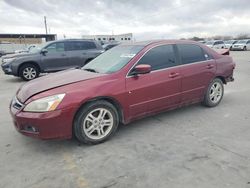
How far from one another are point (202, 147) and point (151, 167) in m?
0.94

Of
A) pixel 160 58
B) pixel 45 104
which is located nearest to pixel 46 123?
pixel 45 104

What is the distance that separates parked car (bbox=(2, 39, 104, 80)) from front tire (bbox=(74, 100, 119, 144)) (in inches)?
282

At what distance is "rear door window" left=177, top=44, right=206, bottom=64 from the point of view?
4910 millimetres

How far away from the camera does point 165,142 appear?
3.80m

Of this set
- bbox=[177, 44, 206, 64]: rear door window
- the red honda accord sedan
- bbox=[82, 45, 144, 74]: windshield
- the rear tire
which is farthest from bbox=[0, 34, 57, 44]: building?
the red honda accord sedan

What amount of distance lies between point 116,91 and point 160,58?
1.22 meters

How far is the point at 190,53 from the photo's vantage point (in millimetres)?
5062

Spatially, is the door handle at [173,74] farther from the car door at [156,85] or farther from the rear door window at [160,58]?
the rear door window at [160,58]

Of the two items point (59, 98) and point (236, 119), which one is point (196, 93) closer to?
point (236, 119)

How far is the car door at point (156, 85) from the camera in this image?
4070 millimetres

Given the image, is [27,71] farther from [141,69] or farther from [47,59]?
[141,69]

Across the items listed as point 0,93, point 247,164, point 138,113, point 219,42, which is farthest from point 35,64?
point 219,42

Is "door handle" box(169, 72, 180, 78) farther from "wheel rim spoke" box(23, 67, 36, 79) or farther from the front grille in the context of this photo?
"wheel rim spoke" box(23, 67, 36, 79)

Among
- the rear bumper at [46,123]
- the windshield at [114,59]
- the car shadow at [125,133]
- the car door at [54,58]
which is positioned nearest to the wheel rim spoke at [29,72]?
the car door at [54,58]
